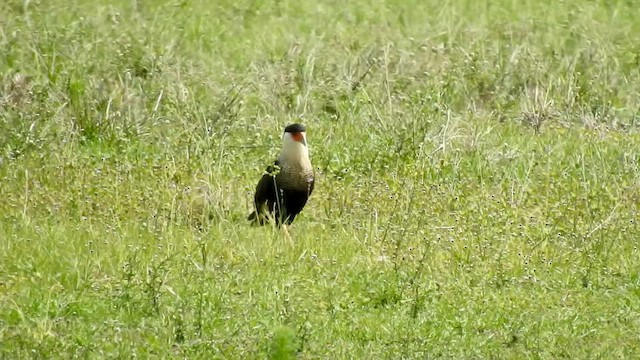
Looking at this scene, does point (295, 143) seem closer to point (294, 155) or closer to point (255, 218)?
point (294, 155)

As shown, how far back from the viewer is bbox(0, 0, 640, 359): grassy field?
255 inches

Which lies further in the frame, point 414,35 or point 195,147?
point 414,35

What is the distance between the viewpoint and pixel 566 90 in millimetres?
10602

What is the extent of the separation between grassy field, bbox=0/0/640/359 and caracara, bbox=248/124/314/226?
0.62 ft

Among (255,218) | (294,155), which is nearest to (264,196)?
(255,218)

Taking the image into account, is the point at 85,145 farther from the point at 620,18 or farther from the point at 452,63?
the point at 620,18

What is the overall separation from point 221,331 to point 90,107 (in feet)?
11.8

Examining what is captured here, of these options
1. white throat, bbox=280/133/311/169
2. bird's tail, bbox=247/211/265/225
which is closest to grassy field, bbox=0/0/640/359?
bird's tail, bbox=247/211/265/225

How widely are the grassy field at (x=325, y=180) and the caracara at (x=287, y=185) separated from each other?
7.5 inches

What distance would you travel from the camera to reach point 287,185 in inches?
320

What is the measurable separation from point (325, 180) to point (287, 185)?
0.90m

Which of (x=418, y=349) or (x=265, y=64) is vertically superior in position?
(x=418, y=349)

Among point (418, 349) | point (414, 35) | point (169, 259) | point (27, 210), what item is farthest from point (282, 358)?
point (414, 35)

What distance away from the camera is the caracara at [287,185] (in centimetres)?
810
